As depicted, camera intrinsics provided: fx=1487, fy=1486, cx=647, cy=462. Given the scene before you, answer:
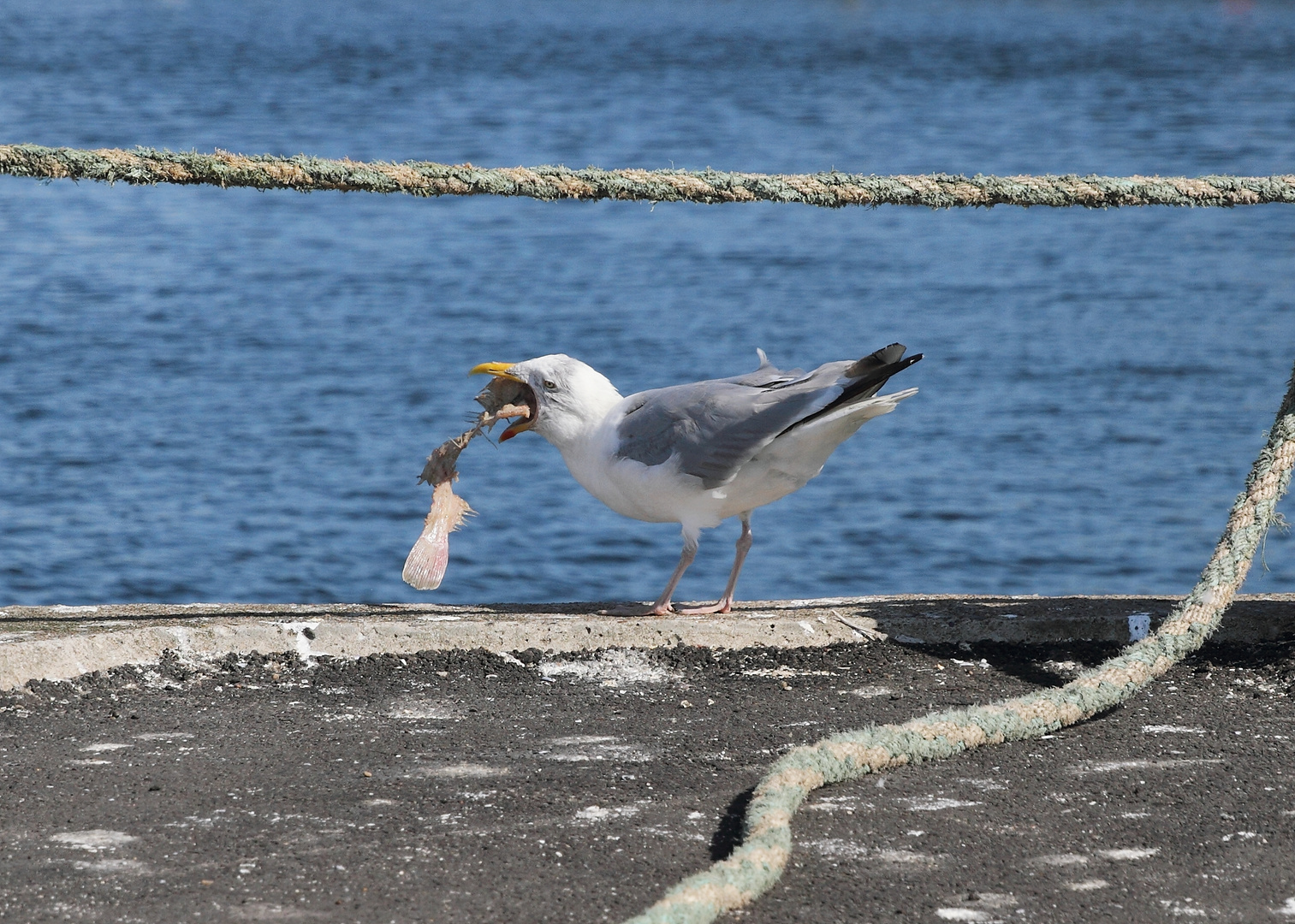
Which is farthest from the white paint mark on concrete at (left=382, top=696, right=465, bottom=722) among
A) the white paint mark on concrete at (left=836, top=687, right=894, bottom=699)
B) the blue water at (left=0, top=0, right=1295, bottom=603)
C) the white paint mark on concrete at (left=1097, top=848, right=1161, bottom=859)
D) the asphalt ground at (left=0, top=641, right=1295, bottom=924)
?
the blue water at (left=0, top=0, right=1295, bottom=603)

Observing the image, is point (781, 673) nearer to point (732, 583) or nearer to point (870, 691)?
point (870, 691)

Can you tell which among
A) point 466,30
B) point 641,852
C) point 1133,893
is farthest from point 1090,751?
point 466,30

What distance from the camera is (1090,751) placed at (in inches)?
154

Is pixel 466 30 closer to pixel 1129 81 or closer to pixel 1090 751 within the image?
pixel 1129 81

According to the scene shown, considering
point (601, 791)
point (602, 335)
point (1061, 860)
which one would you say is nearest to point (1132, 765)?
point (1061, 860)

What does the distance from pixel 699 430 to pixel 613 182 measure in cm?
85

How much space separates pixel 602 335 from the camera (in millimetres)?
16266

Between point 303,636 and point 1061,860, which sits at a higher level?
point 1061,860

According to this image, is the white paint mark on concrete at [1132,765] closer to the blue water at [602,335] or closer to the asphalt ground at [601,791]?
the asphalt ground at [601,791]

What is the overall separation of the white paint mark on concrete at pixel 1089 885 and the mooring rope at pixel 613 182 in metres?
2.40

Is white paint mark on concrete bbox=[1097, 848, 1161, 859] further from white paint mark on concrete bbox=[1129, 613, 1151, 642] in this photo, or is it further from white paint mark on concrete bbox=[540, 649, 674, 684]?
white paint mark on concrete bbox=[1129, 613, 1151, 642]

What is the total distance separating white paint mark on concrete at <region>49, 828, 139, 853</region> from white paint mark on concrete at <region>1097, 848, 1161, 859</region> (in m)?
2.14

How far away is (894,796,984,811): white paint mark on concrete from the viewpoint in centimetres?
353

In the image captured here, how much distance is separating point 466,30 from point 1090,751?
1987 inches
